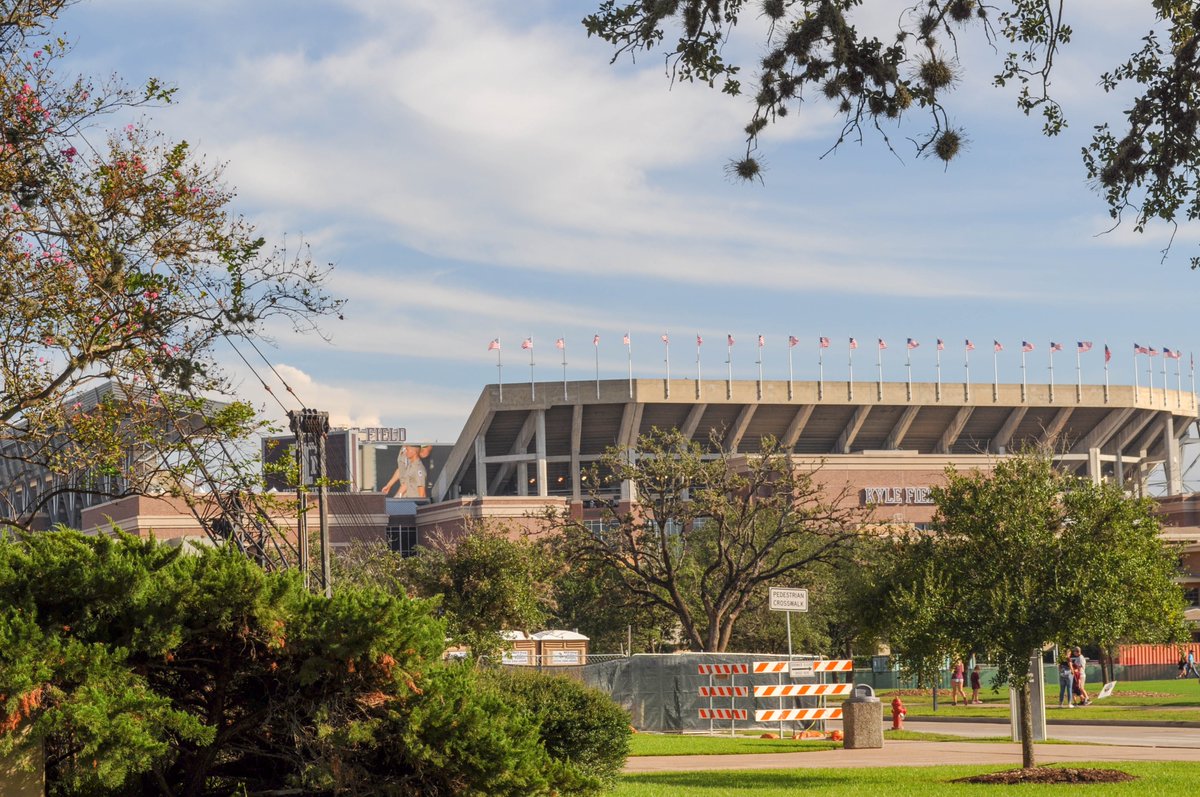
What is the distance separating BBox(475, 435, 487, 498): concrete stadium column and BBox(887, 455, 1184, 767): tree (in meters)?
91.1

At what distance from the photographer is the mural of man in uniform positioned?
143000 millimetres

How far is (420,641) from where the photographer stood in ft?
28.7

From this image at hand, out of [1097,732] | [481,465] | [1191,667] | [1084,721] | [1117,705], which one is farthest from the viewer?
[481,465]

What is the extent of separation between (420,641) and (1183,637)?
1350 centimetres

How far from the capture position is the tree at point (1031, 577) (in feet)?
59.7

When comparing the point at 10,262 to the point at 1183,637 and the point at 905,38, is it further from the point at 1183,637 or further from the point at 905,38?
the point at 1183,637

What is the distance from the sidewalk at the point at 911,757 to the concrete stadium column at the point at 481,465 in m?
85.2

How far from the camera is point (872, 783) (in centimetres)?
1808

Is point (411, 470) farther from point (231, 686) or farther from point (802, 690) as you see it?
point (231, 686)

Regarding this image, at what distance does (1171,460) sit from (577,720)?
120395 millimetres

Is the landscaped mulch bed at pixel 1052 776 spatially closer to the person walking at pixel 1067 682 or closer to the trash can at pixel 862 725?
the trash can at pixel 862 725

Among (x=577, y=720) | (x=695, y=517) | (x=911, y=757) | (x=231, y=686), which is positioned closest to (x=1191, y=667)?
(x=695, y=517)

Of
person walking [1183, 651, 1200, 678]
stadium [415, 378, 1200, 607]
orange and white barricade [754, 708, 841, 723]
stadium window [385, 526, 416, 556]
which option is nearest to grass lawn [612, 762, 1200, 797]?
orange and white barricade [754, 708, 841, 723]

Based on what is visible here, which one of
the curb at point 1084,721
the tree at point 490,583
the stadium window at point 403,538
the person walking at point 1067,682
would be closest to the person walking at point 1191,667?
the person walking at point 1067,682
